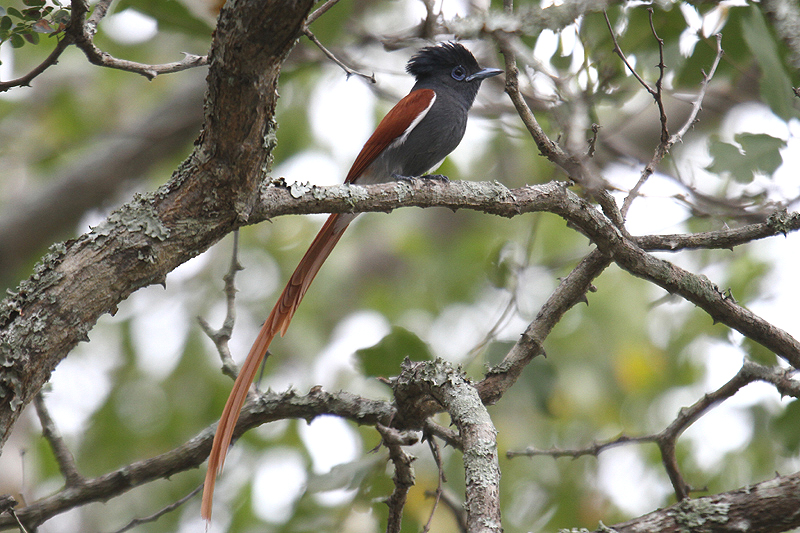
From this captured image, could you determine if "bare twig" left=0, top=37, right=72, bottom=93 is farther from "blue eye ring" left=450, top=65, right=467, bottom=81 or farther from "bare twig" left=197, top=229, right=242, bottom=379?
"blue eye ring" left=450, top=65, right=467, bottom=81

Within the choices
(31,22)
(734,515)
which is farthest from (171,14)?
(734,515)

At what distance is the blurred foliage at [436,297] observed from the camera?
3.10m

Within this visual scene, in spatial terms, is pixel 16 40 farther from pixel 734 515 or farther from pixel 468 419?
pixel 734 515

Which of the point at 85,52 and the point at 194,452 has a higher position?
the point at 85,52

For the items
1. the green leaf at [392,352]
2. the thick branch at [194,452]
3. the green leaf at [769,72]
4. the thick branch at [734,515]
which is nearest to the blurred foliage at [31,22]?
the thick branch at [194,452]

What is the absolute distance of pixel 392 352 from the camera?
2953 millimetres

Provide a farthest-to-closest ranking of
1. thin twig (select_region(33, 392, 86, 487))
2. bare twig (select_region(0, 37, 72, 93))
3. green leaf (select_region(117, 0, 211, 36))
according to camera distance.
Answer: green leaf (select_region(117, 0, 211, 36))
thin twig (select_region(33, 392, 86, 487))
bare twig (select_region(0, 37, 72, 93))

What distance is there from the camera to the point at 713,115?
6074 mm

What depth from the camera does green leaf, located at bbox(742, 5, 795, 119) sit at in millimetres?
2574

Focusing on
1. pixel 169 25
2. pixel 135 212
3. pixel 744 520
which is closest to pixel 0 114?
pixel 169 25

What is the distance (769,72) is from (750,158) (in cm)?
35

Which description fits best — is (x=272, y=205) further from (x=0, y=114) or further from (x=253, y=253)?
(x=0, y=114)

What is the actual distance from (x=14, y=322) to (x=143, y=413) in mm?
4298

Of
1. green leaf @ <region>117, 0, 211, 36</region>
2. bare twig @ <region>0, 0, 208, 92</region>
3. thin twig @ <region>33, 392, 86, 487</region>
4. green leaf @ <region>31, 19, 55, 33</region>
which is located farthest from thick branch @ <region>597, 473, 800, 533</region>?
green leaf @ <region>117, 0, 211, 36</region>
